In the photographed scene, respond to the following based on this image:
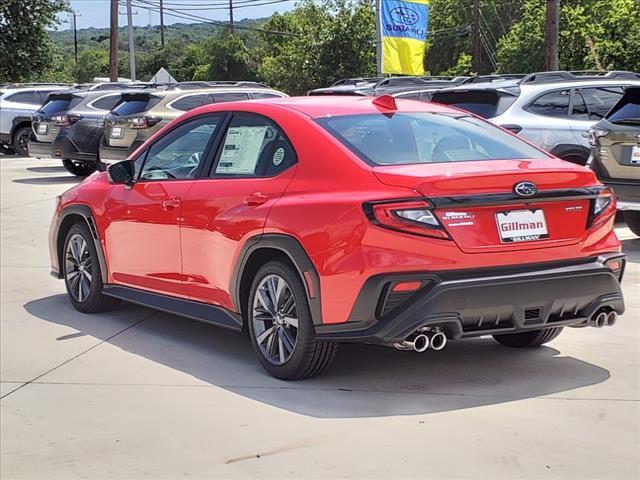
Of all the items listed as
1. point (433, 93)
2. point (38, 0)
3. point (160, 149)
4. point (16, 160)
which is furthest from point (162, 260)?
point (38, 0)

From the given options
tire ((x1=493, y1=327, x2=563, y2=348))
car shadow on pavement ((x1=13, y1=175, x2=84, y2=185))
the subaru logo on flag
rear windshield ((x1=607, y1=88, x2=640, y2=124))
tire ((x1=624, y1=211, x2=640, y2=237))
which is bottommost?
car shadow on pavement ((x1=13, y1=175, x2=84, y2=185))

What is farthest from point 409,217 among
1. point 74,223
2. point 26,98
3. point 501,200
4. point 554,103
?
point 26,98

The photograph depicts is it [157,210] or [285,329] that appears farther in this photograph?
[157,210]

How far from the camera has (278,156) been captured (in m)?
5.96

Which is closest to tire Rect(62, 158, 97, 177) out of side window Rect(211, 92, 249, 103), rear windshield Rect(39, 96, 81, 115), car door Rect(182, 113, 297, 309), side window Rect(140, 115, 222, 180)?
rear windshield Rect(39, 96, 81, 115)

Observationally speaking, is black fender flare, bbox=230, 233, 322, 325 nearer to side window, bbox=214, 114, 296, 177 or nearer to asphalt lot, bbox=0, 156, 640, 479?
side window, bbox=214, 114, 296, 177

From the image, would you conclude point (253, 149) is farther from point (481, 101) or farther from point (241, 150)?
point (481, 101)

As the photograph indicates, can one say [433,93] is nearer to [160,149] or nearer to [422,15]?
[160,149]

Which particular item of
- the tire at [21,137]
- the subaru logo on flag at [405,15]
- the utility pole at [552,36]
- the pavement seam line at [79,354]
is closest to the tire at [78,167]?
the tire at [21,137]

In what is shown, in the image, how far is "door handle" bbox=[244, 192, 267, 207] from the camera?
19.2 feet

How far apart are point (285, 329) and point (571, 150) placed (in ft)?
23.1

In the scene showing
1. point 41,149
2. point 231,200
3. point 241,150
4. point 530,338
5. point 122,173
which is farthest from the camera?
point 41,149

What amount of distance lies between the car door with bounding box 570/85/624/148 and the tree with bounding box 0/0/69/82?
1243 inches

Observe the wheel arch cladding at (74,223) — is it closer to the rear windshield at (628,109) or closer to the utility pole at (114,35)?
the rear windshield at (628,109)
